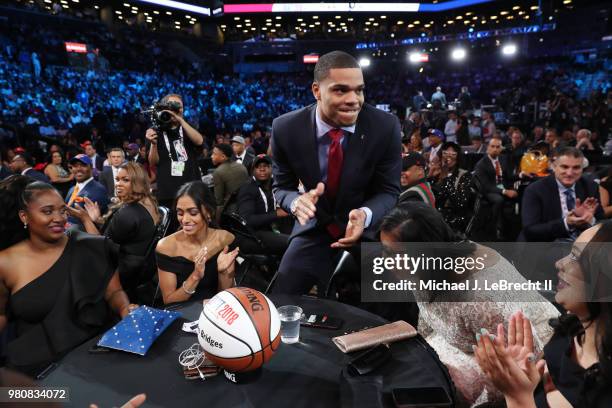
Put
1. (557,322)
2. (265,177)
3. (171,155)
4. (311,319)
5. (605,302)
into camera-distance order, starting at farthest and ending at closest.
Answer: (265,177)
(171,155)
(311,319)
(557,322)
(605,302)

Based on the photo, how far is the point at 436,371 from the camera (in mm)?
1526

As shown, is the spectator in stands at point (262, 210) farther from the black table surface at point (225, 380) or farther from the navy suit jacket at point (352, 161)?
the black table surface at point (225, 380)

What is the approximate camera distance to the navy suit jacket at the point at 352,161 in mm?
2404

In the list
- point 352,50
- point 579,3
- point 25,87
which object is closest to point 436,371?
point 25,87

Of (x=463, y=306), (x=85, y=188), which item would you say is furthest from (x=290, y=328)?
(x=85, y=188)

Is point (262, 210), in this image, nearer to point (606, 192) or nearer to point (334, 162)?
point (334, 162)

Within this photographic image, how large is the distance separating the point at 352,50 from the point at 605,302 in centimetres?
3004

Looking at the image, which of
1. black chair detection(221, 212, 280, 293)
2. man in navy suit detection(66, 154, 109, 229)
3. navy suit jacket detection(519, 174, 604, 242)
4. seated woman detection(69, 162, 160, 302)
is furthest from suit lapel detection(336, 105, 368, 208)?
man in navy suit detection(66, 154, 109, 229)

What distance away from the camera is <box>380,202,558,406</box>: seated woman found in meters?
1.74

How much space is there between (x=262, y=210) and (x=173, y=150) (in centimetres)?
105

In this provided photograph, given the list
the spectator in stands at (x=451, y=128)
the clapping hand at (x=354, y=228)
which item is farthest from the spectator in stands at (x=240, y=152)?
the spectator in stands at (x=451, y=128)

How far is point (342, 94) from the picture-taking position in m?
2.20

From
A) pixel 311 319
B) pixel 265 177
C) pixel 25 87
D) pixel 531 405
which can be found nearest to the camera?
pixel 531 405

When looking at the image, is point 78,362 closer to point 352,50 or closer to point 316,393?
point 316,393
